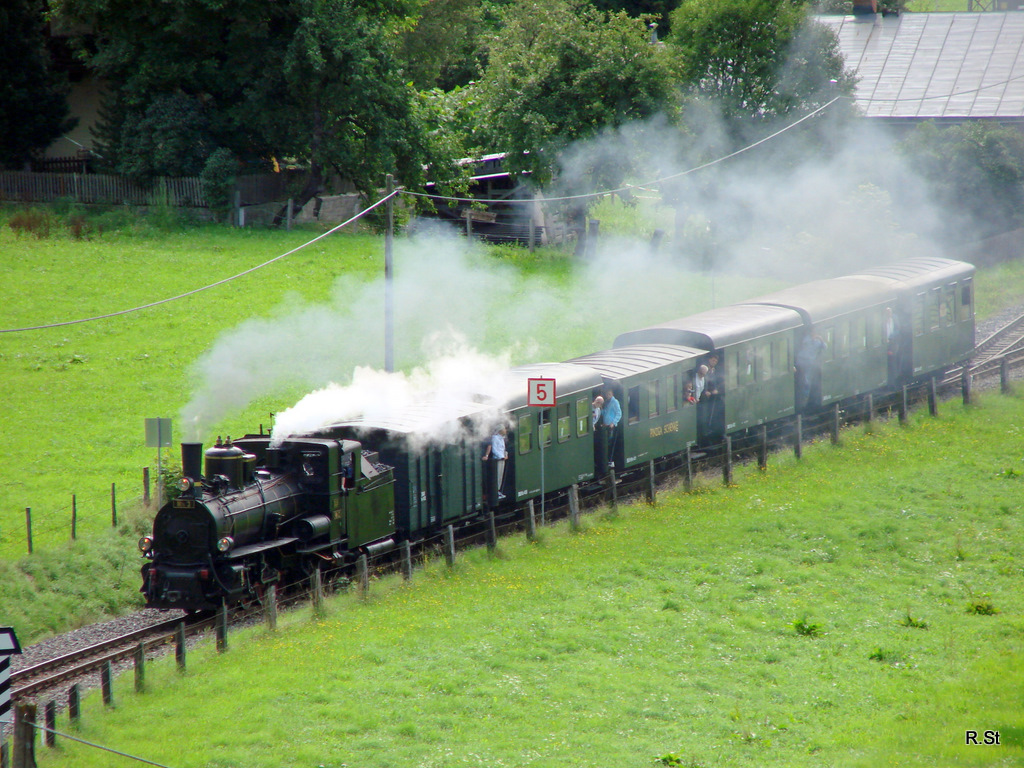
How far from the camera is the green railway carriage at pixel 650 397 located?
790 inches

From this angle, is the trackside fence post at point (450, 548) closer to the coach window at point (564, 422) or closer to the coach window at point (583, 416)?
the coach window at point (564, 422)

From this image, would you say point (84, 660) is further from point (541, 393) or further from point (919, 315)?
point (919, 315)

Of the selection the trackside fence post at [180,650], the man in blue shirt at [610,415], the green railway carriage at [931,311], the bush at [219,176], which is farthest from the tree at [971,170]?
the trackside fence post at [180,650]

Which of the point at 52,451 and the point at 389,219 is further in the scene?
the point at 52,451

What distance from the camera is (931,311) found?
27.5 m

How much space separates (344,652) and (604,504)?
7.25m

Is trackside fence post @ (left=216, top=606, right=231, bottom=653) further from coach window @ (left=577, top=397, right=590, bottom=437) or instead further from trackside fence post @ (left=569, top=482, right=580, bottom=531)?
coach window @ (left=577, top=397, right=590, bottom=437)

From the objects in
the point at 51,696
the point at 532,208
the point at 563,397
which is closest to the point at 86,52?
the point at 532,208

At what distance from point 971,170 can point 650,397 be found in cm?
2675

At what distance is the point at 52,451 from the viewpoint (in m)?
21.3

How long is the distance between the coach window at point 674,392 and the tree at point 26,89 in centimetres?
2697

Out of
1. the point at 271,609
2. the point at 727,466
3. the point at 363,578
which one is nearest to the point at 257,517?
the point at 271,609

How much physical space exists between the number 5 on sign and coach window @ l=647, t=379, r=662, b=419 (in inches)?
138

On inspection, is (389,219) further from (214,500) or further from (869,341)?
(869,341)
